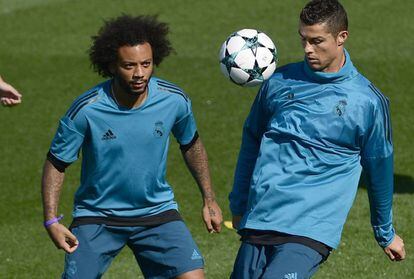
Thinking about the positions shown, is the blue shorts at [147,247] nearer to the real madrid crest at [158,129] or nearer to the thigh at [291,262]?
the real madrid crest at [158,129]

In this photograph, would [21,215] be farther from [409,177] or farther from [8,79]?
[8,79]

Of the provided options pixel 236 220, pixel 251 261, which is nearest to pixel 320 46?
pixel 236 220

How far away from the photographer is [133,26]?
8742mm

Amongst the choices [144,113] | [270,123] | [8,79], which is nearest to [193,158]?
[144,113]

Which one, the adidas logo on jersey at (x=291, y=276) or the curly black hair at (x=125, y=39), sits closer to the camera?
the adidas logo on jersey at (x=291, y=276)

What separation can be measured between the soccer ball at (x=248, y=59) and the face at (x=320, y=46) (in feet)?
4.90

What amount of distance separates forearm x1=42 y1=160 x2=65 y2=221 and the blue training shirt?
10 cm

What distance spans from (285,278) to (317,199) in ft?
1.88

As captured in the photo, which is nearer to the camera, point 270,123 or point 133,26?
point 270,123

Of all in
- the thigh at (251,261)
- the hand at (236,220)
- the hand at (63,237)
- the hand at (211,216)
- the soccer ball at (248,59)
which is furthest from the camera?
the soccer ball at (248,59)

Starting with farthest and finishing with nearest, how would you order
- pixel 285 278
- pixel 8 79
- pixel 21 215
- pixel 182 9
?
pixel 182 9 → pixel 8 79 → pixel 21 215 → pixel 285 278

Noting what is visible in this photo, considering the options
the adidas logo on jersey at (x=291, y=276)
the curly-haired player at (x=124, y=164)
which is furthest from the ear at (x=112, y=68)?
the adidas logo on jersey at (x=291, y=276)

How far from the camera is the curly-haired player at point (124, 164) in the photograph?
841 cm

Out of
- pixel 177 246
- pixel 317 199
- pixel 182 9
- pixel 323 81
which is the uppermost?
pixel 323 81
